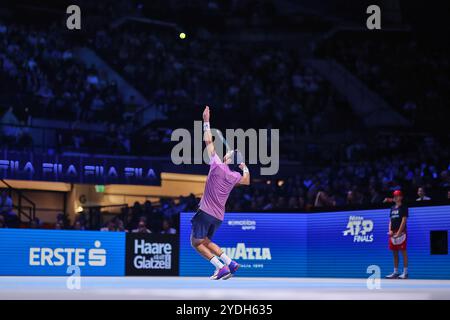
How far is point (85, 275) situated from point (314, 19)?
23.4 metres

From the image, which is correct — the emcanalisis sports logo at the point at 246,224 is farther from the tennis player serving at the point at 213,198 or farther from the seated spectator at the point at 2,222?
the tennis player serving at the point at 213,198

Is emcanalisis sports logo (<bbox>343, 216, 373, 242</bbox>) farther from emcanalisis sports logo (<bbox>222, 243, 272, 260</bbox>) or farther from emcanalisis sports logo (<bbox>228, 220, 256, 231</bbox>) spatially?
emcanalisis sports logo (<bbox>228, 220, 256, 231</bbox>)

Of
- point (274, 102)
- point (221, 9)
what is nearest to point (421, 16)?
point (274, 102)

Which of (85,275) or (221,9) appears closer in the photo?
(85,275)

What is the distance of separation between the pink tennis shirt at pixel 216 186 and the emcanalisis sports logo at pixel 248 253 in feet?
32.8

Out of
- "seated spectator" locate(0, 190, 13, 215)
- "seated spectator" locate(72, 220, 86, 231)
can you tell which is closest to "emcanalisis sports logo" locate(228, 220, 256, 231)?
"seated spectator" locate(72, 220, 86, 231)

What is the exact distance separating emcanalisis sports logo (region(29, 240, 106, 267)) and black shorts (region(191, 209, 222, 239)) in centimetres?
858

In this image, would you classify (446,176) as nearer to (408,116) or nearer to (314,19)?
(408,116)

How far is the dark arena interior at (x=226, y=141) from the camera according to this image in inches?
904

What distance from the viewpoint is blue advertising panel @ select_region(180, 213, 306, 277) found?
25156 millimetres

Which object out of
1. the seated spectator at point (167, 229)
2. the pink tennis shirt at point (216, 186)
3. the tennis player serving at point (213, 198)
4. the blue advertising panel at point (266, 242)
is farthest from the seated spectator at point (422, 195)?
the pink tennis shirt at point (216, 186)

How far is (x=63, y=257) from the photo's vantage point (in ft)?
75.6

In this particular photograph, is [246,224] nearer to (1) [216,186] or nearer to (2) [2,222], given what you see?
(2) [2,222]

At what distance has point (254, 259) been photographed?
82.9ft
